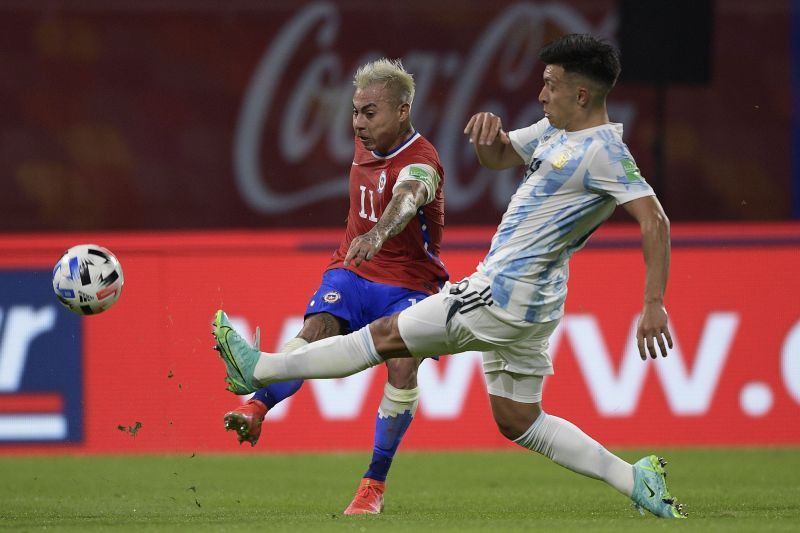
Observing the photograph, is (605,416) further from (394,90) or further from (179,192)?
(179,192)

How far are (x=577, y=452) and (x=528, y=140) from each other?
1299 mm

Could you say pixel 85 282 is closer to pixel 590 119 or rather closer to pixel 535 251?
pixel 535 251

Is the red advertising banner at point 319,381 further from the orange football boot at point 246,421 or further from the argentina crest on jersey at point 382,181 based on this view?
the orange football boot at point 246,421

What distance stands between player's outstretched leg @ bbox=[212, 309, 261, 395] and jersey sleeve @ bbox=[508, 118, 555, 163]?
1.38 metres

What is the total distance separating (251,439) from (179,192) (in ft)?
30.4

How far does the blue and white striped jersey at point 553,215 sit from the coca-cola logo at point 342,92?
886 cm

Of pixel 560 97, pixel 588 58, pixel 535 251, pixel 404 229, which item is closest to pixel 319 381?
pixel 404 229

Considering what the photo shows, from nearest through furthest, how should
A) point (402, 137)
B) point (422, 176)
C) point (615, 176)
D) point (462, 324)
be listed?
point (615, 176), point (462, 324), point (422, 176), point (402, 137)

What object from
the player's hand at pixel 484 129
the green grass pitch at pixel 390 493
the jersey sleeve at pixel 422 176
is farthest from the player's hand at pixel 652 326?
the jersey sleeve at pixel 422 176

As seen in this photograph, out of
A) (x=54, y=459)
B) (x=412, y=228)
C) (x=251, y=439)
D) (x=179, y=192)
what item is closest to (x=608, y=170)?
(x=412, y=228)

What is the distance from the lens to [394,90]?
6.59 metres

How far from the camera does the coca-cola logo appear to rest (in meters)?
14.7

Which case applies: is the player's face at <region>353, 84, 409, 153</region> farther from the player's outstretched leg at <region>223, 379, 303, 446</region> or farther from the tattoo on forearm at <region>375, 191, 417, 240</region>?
the player's outstretched leg at <region>223, 379, 303, 446</region>

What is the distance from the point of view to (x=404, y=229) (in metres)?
6.66
